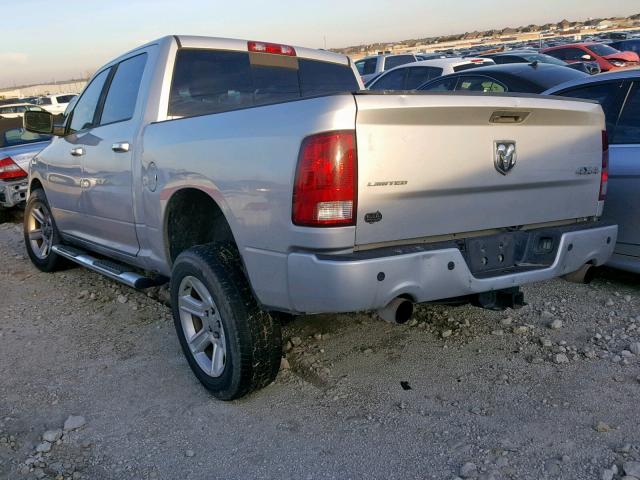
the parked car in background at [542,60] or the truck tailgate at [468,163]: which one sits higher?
the truck tailgate at [468,163]

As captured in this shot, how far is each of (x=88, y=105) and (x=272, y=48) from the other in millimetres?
1712

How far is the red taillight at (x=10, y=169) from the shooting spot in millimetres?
8633

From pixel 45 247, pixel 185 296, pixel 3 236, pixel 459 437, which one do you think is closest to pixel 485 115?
pixel 459 437

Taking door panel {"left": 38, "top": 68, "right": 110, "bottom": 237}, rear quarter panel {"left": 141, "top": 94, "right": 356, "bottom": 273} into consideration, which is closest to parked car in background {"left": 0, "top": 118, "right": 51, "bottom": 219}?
door panel {"left": 38, "top": 68, "right": 110, "bottom": 237}

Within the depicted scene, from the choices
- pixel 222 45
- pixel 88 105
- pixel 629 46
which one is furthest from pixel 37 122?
pixel 629 46

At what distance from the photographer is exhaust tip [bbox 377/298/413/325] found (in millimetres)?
2879

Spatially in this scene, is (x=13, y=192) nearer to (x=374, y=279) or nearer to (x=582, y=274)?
(x=374, y=279)

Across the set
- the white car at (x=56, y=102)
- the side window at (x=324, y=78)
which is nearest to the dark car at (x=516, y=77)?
the side window at (x=324, y=78)

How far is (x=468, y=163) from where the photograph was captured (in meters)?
3.00

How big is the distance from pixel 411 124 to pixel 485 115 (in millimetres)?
458

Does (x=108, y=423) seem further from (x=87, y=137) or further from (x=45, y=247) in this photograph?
(x=45, y=247)

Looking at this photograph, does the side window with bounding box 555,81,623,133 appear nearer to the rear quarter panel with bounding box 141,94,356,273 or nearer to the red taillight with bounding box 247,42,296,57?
the red taillight with bounding box 247,42,296,57

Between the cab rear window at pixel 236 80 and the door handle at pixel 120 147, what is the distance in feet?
1.25

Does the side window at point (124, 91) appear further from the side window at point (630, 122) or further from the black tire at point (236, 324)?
the side window at point (630, 122)
